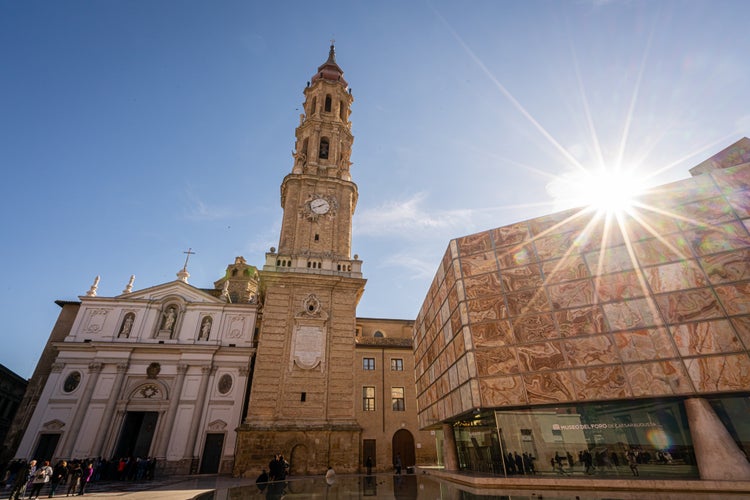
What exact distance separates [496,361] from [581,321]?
3644 millimetres

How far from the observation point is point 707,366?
1247cm

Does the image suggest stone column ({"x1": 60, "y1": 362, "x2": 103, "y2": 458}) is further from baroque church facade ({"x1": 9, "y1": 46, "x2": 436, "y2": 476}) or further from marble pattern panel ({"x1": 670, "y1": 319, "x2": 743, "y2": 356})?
marble pattern panel ({"x1": 670, "y1": 319, "x2": 743, "y2": 356})

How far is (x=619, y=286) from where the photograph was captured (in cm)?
1468

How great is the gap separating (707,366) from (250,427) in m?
22.1

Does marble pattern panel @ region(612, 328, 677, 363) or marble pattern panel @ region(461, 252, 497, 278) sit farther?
marble pattern panel @ region(461, 252, 497, 278)

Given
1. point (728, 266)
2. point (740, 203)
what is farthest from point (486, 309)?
point (740, 203)

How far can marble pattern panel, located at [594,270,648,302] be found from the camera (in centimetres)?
1437

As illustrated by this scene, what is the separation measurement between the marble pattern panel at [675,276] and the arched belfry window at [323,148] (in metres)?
28.1

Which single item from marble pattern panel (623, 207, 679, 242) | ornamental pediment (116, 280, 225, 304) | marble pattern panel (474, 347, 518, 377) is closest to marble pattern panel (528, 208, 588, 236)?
marble pattern panel (623, 207, 679, 242)

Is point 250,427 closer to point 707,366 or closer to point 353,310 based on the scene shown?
point 353,310

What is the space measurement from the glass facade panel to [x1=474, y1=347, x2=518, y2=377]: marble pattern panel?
1.56 meters

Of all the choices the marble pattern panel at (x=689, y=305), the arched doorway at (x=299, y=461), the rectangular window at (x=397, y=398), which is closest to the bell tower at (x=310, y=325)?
the arched doorway at (x=299, y=461)

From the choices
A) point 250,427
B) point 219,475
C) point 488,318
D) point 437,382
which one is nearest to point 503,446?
point 488,318

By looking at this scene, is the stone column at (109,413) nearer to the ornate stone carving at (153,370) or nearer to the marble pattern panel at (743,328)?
the ornate stone carving at (153,370)
